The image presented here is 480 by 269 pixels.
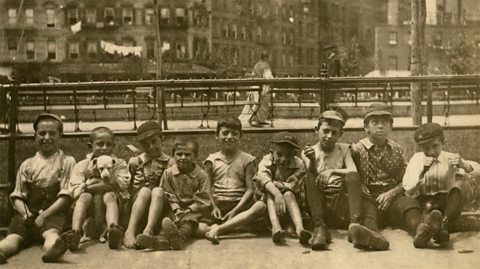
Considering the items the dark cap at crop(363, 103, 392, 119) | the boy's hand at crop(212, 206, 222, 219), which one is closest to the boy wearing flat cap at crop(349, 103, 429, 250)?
the dark cap at crop(363, 103, 392, 119)

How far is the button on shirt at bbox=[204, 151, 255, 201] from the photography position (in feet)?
15.1

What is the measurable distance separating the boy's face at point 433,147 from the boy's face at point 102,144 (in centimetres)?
216

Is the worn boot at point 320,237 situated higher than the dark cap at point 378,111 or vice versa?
the dark cap at point 378,111

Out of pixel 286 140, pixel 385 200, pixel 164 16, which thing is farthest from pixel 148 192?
pixel 164 16

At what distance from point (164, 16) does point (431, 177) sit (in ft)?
64.5

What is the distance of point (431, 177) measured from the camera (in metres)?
4.38

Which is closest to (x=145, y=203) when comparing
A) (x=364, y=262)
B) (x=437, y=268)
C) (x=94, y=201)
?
(x=94, y=201)

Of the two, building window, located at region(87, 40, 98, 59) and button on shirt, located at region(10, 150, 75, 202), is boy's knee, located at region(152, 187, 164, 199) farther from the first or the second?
building window, located at region(87, 40, 98, 59)

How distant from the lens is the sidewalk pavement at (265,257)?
148 inches

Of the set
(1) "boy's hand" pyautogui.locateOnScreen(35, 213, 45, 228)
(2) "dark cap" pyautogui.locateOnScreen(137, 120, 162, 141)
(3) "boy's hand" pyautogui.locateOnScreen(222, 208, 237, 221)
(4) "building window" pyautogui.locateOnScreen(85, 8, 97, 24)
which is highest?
(4) "building window" pyautogui.locateOnScreen(85, 8, 97, 24)

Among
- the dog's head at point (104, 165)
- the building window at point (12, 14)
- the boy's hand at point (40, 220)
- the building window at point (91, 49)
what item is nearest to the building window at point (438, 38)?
the building window at point (12, 14)

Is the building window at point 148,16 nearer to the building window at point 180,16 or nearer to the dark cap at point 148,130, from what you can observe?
the building window at point 180,16

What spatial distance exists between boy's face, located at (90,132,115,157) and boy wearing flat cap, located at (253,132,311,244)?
3.39 ft

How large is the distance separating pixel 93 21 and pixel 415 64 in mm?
14178
